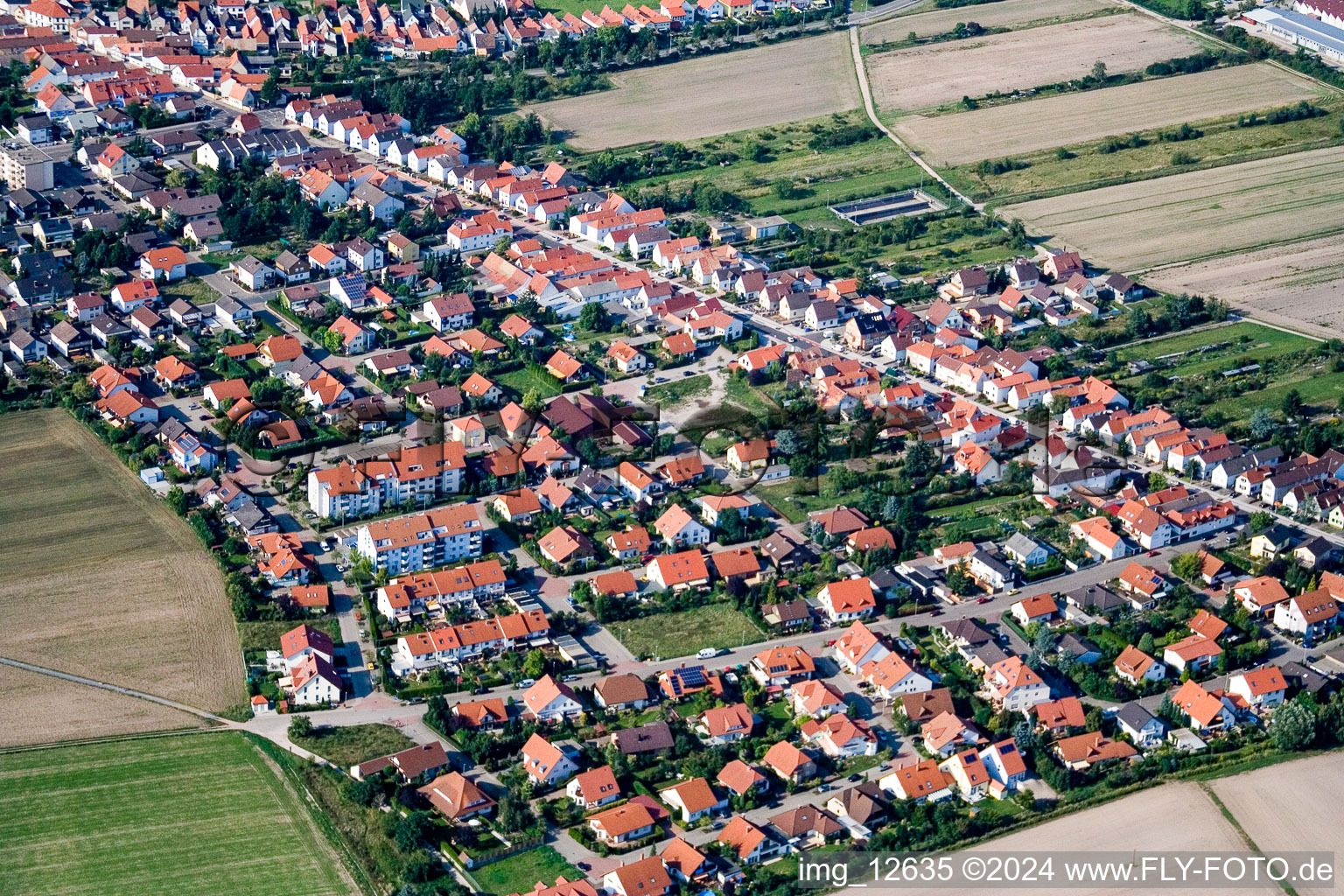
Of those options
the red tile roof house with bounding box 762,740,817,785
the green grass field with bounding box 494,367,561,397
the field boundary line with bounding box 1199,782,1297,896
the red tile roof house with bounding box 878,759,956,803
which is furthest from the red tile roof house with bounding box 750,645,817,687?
the green grass field with bounding box 494,367,561,397

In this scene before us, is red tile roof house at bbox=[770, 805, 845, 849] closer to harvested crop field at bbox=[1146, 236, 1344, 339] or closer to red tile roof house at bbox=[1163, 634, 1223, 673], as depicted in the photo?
red tile roof house at bbox=[1163, 634, 1223, 673]

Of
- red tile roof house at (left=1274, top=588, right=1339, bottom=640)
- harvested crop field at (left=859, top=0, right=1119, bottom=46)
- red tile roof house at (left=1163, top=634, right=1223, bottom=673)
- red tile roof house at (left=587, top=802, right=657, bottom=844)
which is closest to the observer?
red tile roof house at (left=587, top=802, right=657, bottom=844)

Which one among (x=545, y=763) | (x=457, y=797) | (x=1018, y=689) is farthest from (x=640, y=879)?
(x=1018, y=689)

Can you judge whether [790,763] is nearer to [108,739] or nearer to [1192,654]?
[1192,654]

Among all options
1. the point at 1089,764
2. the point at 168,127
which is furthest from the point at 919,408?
the point at 168,127

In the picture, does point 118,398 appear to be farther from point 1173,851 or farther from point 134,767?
point 1173,851
